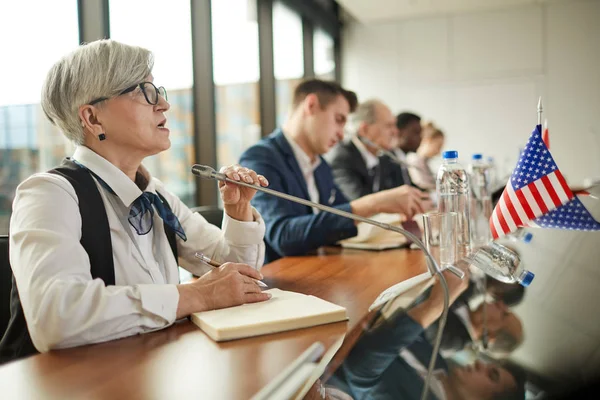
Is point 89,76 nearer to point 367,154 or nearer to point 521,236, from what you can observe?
point 521,236

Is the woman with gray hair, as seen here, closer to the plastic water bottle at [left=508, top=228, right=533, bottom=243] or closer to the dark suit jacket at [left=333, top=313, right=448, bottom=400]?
the dark suit jacket at [left=333, top=313, right=448, bottom=400]

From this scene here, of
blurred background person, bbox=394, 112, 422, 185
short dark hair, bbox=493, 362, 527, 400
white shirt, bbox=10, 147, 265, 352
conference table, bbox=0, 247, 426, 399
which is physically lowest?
conference table, bbox=0, 247, 426, 399

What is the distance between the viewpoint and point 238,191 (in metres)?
1.62

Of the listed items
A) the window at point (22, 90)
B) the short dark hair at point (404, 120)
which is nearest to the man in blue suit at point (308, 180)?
the window at point (22, 90)

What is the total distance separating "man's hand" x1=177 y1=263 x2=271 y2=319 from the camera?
3.82ft

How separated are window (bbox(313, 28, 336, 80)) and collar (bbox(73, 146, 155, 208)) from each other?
20.9 feet

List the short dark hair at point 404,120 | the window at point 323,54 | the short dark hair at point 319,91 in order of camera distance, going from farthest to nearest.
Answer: the window at point 323,54
the short dark hair at point 404,120
the short dark hair at point 319,91

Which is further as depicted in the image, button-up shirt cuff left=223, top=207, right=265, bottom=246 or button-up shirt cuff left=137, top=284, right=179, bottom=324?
button-up shirt cuff left=223, top=207, right=265, bottom=246

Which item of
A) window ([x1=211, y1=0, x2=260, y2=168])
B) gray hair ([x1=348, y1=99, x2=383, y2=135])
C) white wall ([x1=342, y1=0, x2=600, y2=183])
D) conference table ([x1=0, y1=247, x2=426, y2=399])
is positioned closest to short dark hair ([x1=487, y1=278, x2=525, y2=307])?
conference table ([x1=0, y1=247, x2=426, y2=399])

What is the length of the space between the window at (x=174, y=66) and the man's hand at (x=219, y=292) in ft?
7.81

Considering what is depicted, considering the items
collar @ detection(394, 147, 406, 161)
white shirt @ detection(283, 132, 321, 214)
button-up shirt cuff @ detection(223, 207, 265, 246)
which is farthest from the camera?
collar @ detection(394, 147, 406, 161)

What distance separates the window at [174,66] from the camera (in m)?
3.58

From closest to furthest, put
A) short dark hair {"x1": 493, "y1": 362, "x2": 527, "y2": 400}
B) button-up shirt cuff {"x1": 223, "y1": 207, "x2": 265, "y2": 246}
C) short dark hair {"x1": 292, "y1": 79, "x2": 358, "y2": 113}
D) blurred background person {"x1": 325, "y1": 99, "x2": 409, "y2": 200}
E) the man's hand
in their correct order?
short dark hair {"x1": 493, "y1": 362, "x2": 527, "y2": 400} → the man's hand → button-up shirt cuff {"x1": 223, "y1": 207, "x2": 265, "y2": 246} → short dark hair {"x1": 292, "y1": 79, "x2": 358, "y2": 113} → blurred background person {"x1": 325, "y1": 99, "x2": 409, "y2": 200}

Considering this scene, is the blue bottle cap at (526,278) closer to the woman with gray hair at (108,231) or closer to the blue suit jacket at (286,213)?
the woman with gray hair at (108,231)
